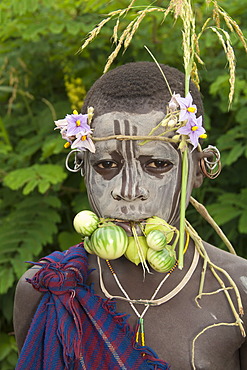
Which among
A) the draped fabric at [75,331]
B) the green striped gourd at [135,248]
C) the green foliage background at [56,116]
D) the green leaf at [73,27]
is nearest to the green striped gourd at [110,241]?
the green striped gourd at [135,248]

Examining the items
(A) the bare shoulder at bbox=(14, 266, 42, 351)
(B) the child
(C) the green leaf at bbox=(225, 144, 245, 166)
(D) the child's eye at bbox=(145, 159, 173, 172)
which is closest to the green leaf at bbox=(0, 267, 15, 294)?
(A) the bare shoulder at bbox=(14, 266, 42, 351)

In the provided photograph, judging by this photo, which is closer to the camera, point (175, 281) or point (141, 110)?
point (141, 110)

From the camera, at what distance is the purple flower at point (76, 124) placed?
1459mm

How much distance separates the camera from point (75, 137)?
59.7 inches

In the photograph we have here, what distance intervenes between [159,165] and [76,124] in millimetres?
250

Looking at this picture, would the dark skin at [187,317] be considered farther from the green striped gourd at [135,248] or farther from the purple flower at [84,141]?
the purple flower at [84,141]

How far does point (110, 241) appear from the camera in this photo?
4.62 ft

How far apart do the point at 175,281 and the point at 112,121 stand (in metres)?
0.50

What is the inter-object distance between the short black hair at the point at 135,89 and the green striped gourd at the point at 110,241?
1.05 feet

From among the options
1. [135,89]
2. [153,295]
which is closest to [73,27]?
[135,89]

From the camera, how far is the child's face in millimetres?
1431

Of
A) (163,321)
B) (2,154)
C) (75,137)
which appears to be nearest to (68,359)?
(163,321)

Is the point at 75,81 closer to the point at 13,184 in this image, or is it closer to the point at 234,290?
the point at 13,184

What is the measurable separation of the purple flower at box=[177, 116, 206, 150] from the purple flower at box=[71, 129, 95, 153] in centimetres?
24
